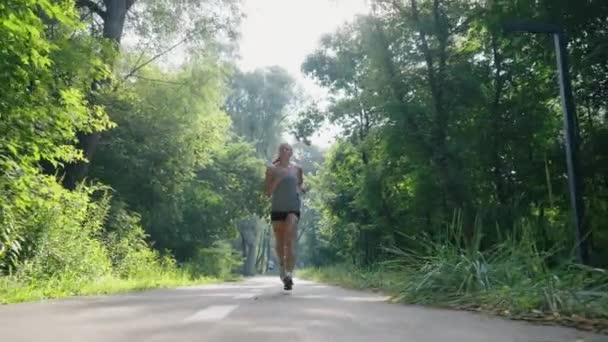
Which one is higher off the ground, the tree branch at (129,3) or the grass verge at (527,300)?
the tree branch at (129,3)

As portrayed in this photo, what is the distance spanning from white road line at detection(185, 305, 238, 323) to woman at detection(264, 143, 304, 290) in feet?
8.57

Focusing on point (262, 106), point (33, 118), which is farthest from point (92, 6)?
point (262, 106)

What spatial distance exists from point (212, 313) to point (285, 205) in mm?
3299

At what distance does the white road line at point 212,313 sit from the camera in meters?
4.07

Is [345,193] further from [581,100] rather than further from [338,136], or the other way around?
[581,100]

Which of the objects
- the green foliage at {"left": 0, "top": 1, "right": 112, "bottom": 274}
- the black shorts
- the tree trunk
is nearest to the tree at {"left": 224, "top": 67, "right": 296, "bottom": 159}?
the tree trunk

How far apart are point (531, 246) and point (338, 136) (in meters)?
17.2

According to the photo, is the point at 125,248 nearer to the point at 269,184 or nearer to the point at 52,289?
the point at 52,289

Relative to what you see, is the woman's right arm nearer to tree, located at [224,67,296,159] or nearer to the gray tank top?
the gray tank top

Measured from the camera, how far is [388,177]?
49.0 ft

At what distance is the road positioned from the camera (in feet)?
10.5

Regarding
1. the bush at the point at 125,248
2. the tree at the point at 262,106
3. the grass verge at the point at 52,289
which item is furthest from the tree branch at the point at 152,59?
the tree at the point at 262,106

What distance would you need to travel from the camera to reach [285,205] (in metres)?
7.71

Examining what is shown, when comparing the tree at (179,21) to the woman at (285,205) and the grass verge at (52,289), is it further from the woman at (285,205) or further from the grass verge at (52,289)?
the woman at (285,205)
